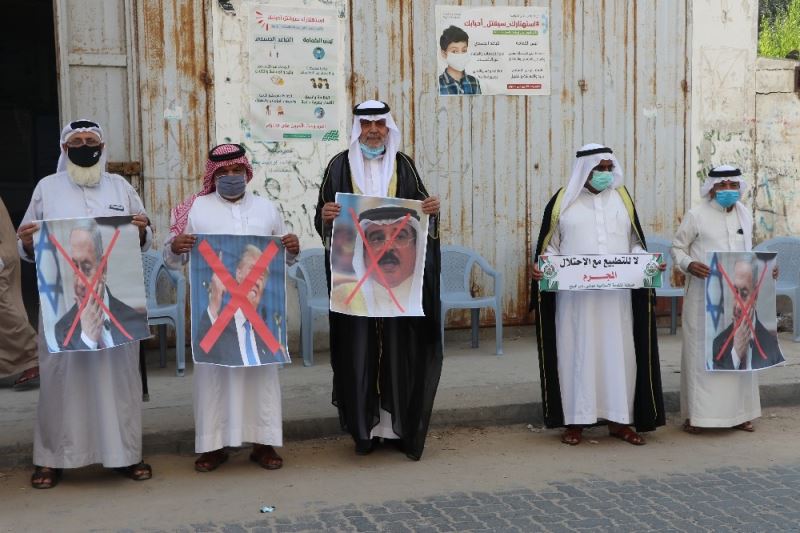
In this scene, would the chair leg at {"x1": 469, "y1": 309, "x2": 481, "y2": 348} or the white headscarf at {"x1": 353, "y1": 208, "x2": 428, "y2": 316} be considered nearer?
the white headscarf at {"x1": 353, "y1": 208, "x2": 428, "y2": 316}

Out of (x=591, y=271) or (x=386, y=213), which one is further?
(x=591, y=271)

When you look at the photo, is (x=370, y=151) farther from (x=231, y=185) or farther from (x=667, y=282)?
(x=667, y=282)

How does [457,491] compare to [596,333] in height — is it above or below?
below

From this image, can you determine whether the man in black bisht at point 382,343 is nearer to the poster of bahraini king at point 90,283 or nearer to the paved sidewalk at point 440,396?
the paved sidewalk at point 440,396

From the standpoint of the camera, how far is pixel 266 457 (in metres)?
5.15

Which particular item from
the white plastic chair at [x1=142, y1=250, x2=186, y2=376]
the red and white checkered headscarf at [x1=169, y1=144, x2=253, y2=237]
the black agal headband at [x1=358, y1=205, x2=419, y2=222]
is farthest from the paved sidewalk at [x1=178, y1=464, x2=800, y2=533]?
the white plastic chair at [x1=142, y1=250, x2=186, y2=376]

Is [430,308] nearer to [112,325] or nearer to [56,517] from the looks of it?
[112,325]

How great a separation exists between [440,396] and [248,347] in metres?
1.91

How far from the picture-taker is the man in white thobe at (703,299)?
579 cm

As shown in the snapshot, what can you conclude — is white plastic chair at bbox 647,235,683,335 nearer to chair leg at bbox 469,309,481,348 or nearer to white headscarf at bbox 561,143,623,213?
chair leg at bbox 469,309,481,348

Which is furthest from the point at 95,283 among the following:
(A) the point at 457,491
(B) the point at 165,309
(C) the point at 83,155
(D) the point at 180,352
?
(D) the point at 180,352

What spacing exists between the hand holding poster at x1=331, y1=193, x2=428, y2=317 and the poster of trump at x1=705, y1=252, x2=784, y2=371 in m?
1.89

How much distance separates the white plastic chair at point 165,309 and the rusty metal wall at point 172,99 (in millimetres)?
318

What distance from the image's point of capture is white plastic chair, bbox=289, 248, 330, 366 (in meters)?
7.50
